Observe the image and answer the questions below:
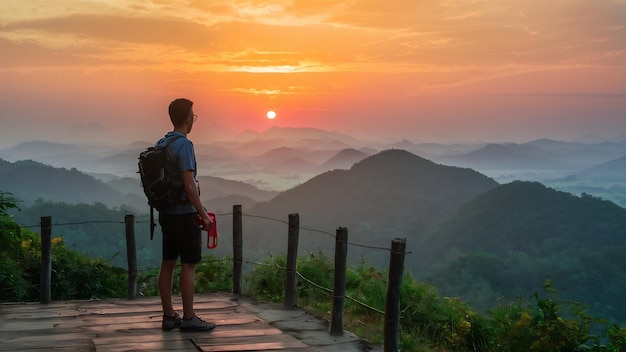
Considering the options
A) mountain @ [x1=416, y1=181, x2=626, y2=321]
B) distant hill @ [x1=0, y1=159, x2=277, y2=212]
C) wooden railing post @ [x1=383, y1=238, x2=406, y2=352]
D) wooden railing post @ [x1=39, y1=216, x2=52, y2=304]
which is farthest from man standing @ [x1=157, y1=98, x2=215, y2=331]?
distant hill @ [x1=0, y1=159, x2=277, y2=212]

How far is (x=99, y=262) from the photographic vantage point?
40.1ft

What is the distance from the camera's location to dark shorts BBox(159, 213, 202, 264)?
6.59 meters

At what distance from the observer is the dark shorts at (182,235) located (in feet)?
21.6

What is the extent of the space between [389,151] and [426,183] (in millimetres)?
17668

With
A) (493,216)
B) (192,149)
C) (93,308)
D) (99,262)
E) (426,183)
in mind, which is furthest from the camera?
(426,183)

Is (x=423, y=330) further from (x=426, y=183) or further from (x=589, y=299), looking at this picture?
(x=426, y=183)

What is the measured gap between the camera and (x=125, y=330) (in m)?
7.26

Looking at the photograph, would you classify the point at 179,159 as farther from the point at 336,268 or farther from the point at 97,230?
the point at 97,230

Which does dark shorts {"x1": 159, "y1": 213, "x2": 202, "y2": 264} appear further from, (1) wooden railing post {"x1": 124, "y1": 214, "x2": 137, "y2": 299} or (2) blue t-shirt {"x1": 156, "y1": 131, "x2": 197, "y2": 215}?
(1) wooden railing post {"x1": 124, "y1": 214, "x2": 137, "y2": 299}

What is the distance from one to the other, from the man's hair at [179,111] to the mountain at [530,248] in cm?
5792

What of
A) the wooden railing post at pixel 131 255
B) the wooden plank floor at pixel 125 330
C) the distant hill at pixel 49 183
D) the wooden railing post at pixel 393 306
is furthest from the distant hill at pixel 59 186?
the wooden railing post at pixel 393 306

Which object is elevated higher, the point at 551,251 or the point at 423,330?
the point at 423,330

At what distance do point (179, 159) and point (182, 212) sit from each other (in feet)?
1.93

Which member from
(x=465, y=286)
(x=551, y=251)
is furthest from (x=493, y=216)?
(x=465, y=286)
